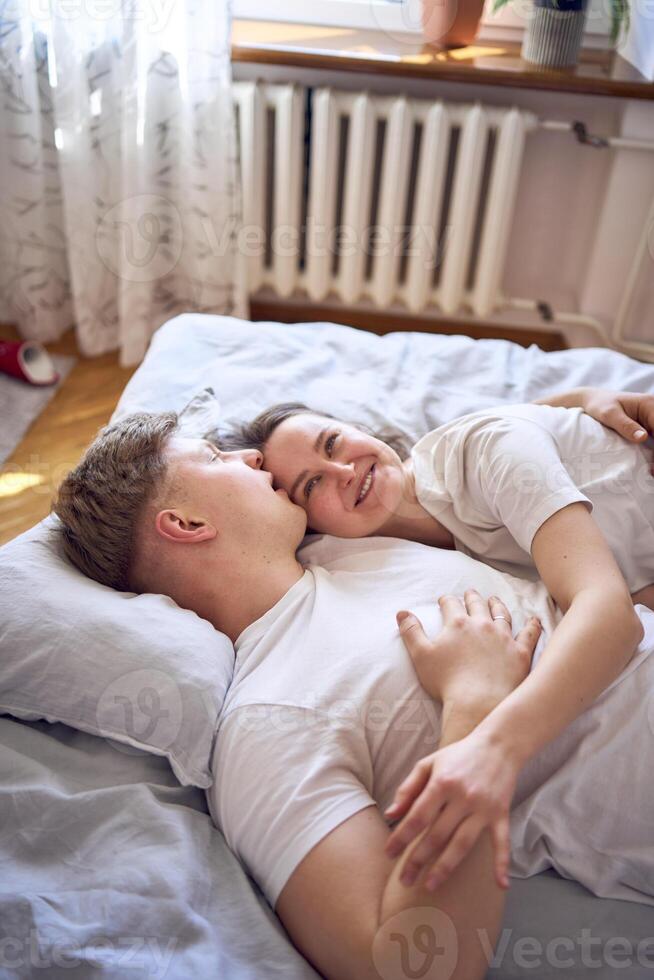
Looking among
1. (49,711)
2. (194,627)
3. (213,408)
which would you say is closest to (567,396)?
(213,408)

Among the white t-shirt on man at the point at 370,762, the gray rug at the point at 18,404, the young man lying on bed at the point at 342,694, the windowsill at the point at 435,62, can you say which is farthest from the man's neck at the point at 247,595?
the windowsill at the point at 435,62

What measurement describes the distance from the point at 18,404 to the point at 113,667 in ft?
5.61

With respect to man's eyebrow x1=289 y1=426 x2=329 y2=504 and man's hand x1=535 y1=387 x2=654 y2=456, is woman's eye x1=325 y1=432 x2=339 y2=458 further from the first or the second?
man's hand x1=535 y1=387 x2=654 y2=456

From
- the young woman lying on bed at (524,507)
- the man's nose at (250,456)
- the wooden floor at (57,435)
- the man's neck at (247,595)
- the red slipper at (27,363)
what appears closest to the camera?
the young woman lying on bed at (524,507)

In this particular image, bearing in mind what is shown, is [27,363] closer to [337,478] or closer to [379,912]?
[337,478]

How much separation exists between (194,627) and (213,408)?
56 cm

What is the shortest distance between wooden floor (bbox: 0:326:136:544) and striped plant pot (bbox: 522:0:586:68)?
1.60 metres

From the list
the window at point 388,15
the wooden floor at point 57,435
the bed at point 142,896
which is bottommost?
the wooden floor at point 57,435

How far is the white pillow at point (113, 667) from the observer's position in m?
0.97

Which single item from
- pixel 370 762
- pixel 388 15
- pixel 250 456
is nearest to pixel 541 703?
pixel 370 762

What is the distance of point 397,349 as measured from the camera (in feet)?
5.75

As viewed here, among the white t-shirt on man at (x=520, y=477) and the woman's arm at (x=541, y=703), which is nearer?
the woman's arm at (x=541, y=703)

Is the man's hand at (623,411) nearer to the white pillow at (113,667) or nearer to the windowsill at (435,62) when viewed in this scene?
the white pillow at (113,667)

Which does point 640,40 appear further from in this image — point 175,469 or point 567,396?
point 175,469
